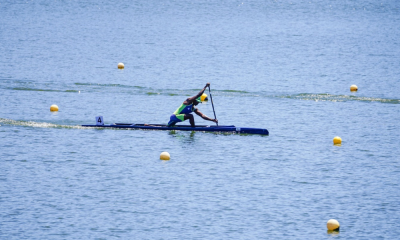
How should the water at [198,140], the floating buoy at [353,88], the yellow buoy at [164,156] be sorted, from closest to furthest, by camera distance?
1. the water at [198,140]
2. the yellow buoy at [164,156]
3. the floating buoy at [353,88]

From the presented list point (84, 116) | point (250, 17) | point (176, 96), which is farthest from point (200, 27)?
point (84, 116)

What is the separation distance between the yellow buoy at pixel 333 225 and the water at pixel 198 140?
10.0 inches

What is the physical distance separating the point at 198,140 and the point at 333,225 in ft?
33.6

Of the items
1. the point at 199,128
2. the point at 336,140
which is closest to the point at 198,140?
the point at 199,128

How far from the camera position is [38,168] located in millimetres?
23891

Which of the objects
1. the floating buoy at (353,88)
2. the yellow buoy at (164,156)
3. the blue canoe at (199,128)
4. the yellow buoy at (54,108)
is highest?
the floating buoy at (353,88)

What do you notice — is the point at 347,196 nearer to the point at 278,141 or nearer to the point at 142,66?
the point at 278,141

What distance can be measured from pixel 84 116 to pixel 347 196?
14134 millimetres

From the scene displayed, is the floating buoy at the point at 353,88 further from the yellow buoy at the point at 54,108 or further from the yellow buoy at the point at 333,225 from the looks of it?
the yellow buoy at the point at 333,225

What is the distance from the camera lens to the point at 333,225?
18453 mm

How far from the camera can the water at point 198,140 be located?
63.5 ft

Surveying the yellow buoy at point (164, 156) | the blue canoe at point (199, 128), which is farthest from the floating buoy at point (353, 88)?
the yellow buoy at point (164, 156)

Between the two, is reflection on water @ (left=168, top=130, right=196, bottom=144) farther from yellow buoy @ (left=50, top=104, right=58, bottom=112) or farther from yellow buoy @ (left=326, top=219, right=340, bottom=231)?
yellow buoy @ (left=326, top=219, right=340, bottom=231)

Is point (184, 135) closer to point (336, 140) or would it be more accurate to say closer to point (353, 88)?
point (336, 140)
